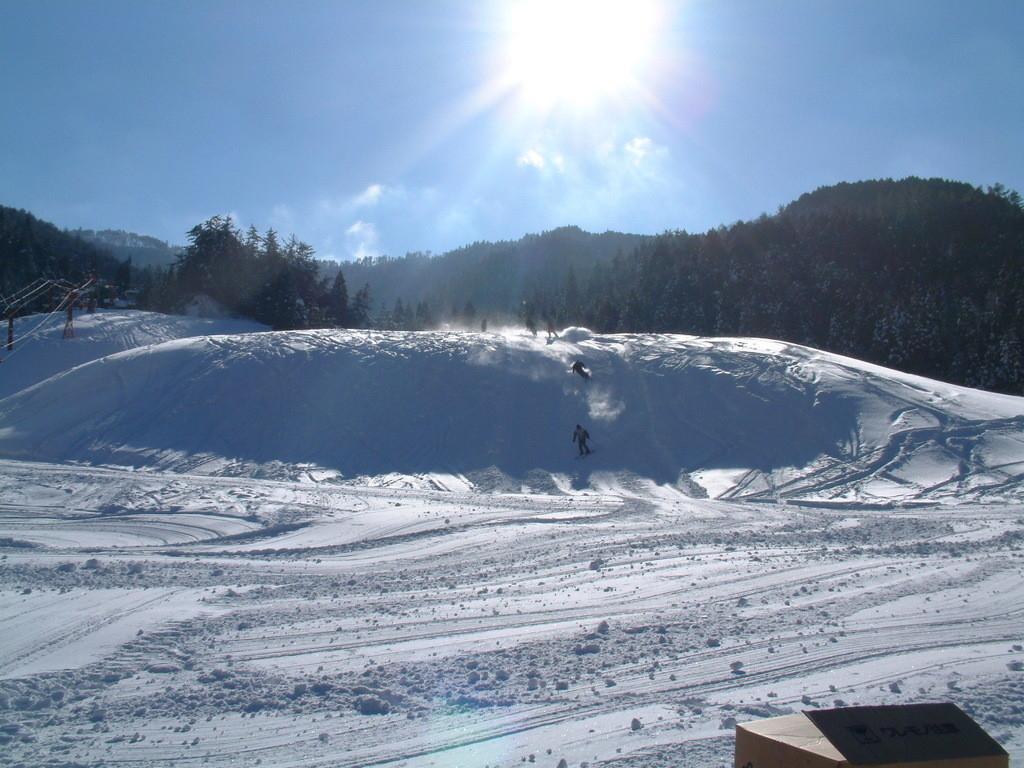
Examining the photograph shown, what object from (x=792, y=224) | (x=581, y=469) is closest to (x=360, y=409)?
(x=581, y=469)

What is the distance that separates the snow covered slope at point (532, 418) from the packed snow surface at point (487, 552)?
0.35 feet

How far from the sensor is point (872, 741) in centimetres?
321

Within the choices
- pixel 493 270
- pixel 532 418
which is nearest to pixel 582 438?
pixel 532 418

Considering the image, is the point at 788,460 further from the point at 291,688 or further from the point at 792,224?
the point at 792,224

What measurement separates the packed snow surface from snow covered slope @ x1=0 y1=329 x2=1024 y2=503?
0.11m

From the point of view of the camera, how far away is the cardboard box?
123 inches

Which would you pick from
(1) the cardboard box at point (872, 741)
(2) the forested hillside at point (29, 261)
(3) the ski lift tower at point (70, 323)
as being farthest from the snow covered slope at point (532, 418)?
(2) the forested hillside at point (29, 261)

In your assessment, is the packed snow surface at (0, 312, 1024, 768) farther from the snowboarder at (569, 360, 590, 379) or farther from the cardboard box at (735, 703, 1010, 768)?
the cardboard box at (735, 703, 1010, 768)

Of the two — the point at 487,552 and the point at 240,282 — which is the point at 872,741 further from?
the point at 240,282

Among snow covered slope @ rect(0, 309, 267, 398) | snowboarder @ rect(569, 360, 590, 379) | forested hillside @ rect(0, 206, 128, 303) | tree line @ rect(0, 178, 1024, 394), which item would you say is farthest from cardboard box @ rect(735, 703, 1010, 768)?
forested hillside @ rect(0, 206, 128, 303)

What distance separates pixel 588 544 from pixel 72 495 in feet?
32.6

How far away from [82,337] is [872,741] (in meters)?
38.1

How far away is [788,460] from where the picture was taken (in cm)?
1891

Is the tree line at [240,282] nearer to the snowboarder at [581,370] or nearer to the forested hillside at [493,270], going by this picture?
the snowboarder at [581,370]
